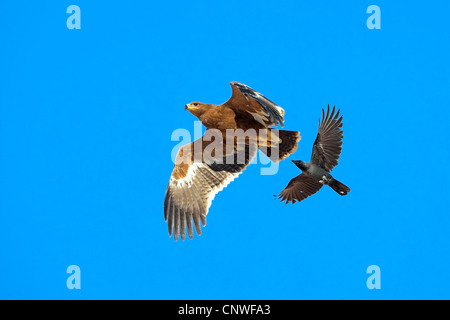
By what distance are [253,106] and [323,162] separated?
6.14 feet

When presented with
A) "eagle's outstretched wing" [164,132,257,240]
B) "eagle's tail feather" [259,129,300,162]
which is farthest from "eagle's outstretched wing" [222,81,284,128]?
"eagle's outstretched wing" [164,132,257,240]

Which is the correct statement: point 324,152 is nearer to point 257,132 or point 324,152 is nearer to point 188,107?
point 257,132

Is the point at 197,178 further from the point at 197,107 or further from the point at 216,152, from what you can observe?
the point at 197,107

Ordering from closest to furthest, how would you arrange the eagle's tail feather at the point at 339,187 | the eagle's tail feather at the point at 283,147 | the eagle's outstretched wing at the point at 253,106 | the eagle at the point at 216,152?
the eagle's outstretched wing at the point at 253,106 < the eagle at the point at 216,152 < the eagle's tail feather at the point at 339,187 < the eagle's tail feather at the point at 283,147

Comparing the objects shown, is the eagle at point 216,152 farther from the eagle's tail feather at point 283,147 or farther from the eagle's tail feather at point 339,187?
the eagle's tail feather at point 339,187

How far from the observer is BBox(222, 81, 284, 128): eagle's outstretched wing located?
12.3m

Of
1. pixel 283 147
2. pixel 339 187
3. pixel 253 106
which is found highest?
pixel 253 106

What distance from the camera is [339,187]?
13344 millimetres

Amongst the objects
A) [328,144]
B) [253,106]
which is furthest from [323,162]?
[253,106]

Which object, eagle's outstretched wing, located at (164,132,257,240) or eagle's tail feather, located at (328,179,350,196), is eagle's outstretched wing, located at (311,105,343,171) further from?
eagle's outstretched wing, located at (164,132,257,240)

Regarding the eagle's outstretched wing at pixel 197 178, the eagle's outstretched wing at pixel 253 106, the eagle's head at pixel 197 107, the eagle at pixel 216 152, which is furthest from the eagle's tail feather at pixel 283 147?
the eagle's head at pixel 197 107

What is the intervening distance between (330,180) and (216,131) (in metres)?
2.21

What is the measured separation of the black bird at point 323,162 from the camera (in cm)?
1348

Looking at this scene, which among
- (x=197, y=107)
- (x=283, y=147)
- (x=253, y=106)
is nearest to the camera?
(x=253, y=106)
